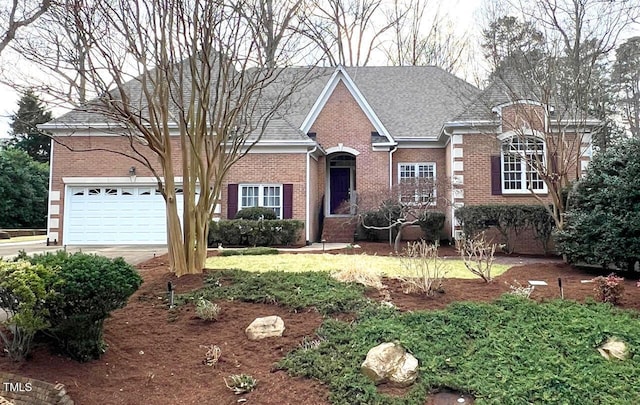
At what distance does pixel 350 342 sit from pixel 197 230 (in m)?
4.30

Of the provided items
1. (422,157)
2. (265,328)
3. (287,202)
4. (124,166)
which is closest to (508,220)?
(422,157)

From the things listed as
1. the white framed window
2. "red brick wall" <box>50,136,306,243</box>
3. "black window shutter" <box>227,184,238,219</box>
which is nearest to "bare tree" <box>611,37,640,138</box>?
"red brick wall" <box>50,136,306,243</box>

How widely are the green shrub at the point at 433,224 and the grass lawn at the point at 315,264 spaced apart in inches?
156

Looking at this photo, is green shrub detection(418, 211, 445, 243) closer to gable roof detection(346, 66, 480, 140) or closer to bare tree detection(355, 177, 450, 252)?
bare tree detection(355, 177, 450, 252)

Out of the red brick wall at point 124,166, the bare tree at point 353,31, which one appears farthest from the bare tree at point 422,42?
the red brick wall at point 124,166

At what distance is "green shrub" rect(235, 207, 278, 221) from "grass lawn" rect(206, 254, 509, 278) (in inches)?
169

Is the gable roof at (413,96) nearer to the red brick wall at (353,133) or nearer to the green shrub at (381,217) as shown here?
the red brick wall at (353,133)

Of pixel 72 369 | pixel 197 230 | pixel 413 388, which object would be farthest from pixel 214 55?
pixel 413 388

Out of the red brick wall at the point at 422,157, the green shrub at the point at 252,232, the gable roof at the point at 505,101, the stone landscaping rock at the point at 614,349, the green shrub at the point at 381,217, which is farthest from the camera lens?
the red brick wall at the point at 422,157

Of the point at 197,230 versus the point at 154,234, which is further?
the point at 154,234

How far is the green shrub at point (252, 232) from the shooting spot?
14641 millimetres

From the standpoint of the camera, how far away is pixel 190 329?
572 cm

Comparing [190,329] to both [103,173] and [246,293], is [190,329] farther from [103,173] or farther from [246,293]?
[103,173]

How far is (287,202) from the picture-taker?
1600 cm
